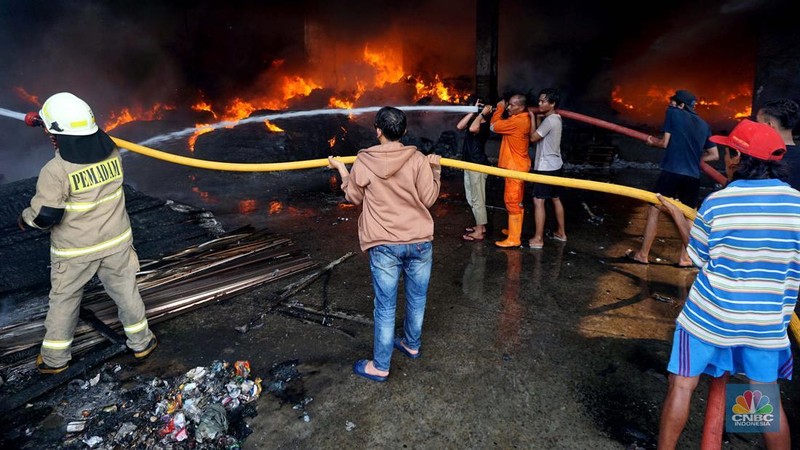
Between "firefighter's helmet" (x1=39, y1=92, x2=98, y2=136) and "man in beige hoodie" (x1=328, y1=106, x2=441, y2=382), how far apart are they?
1.98m

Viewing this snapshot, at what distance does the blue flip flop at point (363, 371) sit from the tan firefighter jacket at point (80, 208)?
219cm

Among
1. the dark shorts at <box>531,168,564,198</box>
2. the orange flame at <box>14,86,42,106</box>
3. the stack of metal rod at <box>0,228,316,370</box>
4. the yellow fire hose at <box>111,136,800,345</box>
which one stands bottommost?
the stack of metal rod at <box>0,228,316,370</box>

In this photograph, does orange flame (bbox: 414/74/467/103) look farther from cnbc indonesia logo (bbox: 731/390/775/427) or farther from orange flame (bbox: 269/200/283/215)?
cnbc indonesia logo (bbox: 731/390/775/427)

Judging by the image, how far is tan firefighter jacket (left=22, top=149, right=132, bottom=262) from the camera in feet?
11.2

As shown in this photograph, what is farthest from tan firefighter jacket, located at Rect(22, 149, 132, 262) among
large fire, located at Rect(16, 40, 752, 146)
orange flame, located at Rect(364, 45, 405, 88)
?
orange flame, located at Rect(364, 45, 405, 88)

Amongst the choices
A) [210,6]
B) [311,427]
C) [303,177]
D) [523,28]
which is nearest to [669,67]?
[523,28]

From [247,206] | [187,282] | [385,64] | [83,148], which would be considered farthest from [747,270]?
[385,64]

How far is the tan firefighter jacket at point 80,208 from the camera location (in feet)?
11.2

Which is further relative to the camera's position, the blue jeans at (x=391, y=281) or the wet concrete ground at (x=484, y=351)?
the blue jeans at (x=391, y=281)

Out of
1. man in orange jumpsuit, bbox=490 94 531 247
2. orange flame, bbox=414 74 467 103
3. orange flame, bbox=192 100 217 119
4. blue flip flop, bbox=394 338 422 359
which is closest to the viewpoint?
blue flip flop, bbox=394 338 422 359

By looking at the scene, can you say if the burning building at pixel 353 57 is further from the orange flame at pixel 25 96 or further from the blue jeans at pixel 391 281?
the blue jeans at pixel 391 281

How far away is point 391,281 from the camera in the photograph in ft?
11.2

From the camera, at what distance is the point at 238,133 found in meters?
11.6

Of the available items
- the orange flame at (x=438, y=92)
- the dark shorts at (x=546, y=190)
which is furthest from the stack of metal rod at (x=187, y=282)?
the orange flame at (x=438, y=92)
